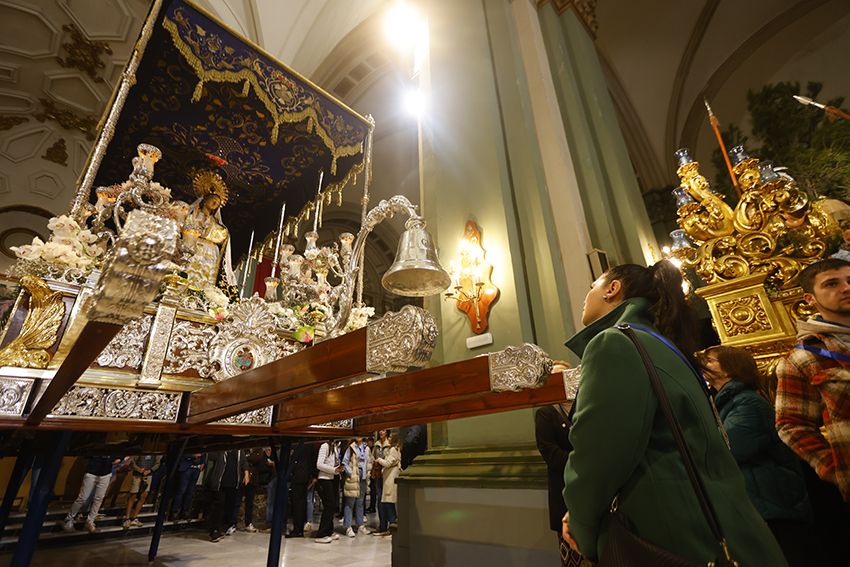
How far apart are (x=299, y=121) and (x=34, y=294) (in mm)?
3194

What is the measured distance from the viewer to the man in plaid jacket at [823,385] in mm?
1525

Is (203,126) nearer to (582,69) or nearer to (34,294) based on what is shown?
(34,294)

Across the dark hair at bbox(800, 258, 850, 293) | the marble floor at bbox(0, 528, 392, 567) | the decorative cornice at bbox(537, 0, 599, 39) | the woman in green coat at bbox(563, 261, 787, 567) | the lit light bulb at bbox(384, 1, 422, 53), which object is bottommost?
the marble floor at bbox(0, 528, 392, 567)

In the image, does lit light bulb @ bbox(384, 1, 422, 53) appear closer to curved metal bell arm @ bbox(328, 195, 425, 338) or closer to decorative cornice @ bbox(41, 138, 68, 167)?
curved metal bell arm @ bbox(328, 195, 425, 338)

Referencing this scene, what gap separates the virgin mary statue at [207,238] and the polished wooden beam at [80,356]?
1285 millimetres

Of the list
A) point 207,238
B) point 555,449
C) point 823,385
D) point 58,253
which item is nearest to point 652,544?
point 555,449

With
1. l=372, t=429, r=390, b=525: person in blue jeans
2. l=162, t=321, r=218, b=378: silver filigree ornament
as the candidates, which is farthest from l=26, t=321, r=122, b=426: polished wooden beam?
l=372, t=429, r=390, b=525: person in blue jeans

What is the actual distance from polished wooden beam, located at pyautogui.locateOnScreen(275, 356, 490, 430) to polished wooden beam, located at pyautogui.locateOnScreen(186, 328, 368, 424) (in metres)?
0.33

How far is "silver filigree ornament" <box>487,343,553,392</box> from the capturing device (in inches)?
46.3

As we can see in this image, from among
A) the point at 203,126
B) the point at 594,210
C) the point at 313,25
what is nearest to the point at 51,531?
the point at 203,126

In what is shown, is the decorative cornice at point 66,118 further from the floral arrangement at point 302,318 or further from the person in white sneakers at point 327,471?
the floral arrangement at point 302,318

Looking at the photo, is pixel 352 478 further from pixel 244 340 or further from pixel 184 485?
pixel 244 340

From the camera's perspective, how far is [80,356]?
1.12 metres

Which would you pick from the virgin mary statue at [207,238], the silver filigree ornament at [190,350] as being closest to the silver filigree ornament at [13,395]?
the silver filigree ornament at [190,350]
